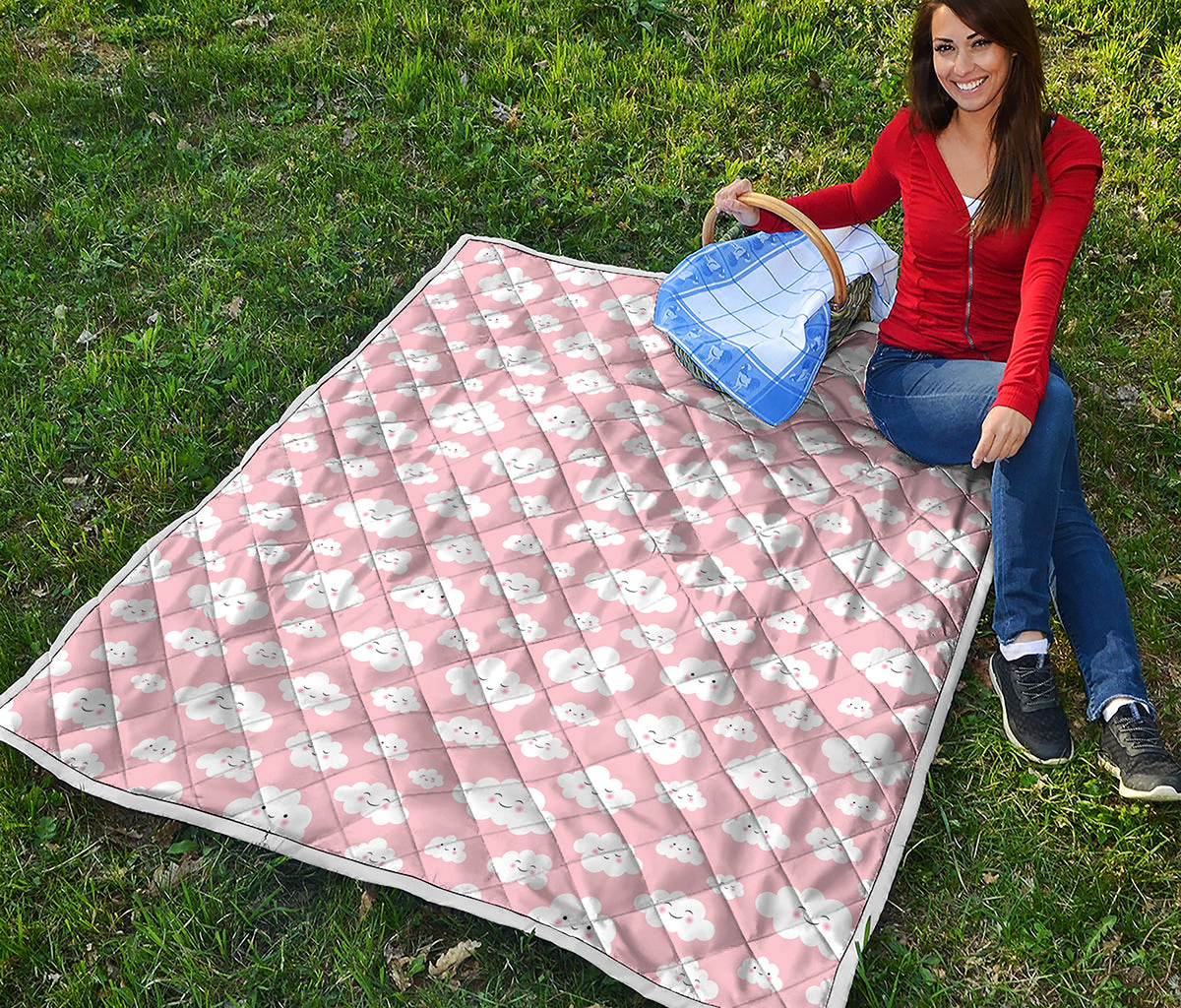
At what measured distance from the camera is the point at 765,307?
11.3ft

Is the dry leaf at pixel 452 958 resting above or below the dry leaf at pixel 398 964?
above

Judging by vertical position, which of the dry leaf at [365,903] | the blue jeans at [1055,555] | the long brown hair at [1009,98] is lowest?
the dry leaf at [365,903]

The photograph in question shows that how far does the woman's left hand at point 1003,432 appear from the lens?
103 inches

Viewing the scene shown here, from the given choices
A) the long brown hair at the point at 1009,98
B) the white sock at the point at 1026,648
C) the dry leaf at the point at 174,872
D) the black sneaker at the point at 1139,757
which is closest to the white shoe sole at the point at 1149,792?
the black sneaker at the point at 1139,757

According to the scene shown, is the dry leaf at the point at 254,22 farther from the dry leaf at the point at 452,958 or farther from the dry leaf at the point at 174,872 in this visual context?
the dry leaf at the point at 452,958

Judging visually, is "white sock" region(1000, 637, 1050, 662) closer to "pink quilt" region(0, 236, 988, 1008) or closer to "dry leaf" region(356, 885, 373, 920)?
"pink quilt" region(0, 236, 988, 1008)

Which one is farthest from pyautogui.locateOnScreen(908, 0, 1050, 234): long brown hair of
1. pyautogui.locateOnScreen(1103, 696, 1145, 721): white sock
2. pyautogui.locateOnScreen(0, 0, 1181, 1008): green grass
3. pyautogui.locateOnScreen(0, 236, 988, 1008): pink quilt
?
pyautogui.locateOnScreen(1103, 696, 1145, 721): white sock

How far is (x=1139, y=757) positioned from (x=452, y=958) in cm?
162

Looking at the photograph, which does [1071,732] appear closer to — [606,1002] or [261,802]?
[606,1002]

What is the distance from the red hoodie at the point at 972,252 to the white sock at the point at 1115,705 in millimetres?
700

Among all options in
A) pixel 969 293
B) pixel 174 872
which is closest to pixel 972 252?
pixel 969 293

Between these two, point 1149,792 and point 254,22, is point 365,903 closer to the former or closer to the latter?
point 1149,792

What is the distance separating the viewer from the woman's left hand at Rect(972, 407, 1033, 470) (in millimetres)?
2619

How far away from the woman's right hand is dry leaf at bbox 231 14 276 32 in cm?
271
